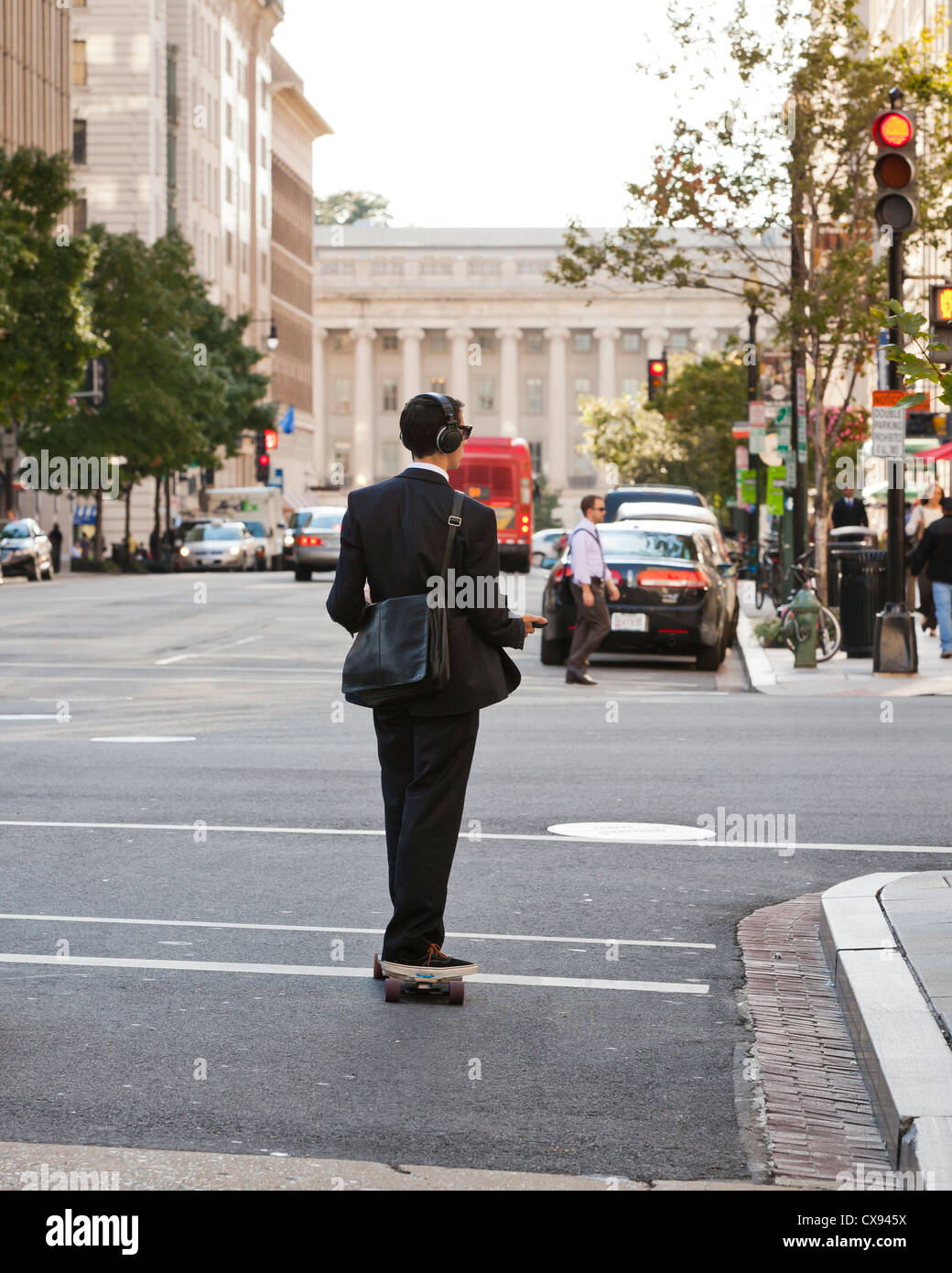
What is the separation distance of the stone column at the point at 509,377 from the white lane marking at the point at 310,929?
468 ft

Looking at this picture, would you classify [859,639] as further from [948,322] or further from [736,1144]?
[736,1144]

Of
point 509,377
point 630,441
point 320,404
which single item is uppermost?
point 509,377

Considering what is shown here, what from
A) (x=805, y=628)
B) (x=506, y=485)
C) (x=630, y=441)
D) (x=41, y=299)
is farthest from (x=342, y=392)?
(x=805, y=628)

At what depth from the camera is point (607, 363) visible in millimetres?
151000

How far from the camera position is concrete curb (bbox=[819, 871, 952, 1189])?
16.7 ft

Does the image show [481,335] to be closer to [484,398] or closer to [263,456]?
[484,398]

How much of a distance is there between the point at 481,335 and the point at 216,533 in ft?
298

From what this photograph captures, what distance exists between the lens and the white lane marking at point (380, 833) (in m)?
10.3

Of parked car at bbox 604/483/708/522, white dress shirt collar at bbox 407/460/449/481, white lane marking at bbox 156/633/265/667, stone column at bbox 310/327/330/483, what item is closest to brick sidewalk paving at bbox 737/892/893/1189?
white dress shirt collar at bbox 407/460/449/481

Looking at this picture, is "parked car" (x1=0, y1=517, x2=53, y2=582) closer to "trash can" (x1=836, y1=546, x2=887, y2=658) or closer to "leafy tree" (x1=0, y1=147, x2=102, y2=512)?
"leafy tree" (x1=0, y1=147, x2=102, y2=512)

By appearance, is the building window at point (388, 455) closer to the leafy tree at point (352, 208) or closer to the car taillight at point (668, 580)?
the leafy tree at point (352, 208)

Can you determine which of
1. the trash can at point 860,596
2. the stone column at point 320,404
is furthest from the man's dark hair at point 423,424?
the stone column at point 320,404
